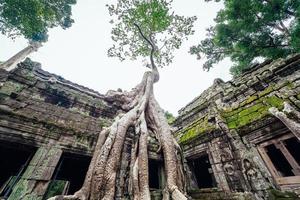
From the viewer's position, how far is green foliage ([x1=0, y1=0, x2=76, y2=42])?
6.80m

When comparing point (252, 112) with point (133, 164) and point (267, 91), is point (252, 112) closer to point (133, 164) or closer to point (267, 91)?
point (267, 91)

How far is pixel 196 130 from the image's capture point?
5.11 metres

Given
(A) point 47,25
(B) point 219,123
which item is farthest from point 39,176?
(A) point 47,25

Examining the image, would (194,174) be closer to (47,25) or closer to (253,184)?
(253,184)

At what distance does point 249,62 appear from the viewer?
8.30m

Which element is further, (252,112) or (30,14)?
(30,14)

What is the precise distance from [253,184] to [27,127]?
486cm

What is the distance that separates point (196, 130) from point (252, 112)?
1.76m

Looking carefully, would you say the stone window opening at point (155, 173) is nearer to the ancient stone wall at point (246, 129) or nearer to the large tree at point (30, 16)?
the ancient stone wall at point (246, 129)

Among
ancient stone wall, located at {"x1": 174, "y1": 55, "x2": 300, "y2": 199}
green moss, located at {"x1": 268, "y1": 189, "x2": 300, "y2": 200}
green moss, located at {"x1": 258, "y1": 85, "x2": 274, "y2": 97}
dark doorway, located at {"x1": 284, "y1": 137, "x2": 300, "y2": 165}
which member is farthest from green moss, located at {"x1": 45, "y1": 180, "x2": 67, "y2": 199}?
green moss, located at {"x1": 258, "y1": 85, "x2": 274, "y2": 97}

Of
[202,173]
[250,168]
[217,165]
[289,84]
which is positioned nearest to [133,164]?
[217,165]

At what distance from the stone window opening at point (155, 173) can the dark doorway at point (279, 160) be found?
264 cm

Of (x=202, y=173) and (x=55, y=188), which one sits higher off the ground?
(x=202, y=173)

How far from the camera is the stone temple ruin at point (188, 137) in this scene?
290cm
